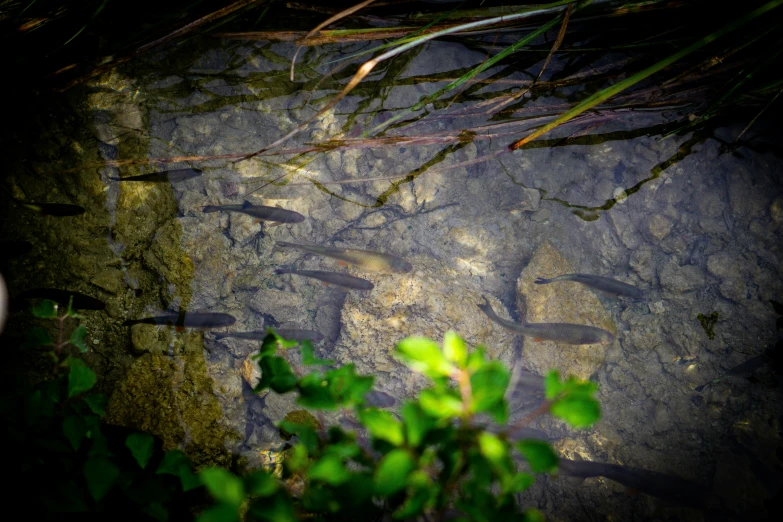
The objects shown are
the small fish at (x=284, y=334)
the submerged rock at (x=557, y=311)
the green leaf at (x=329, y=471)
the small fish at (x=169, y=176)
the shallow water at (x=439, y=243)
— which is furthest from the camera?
the submerged rock at (x=557, y=311)

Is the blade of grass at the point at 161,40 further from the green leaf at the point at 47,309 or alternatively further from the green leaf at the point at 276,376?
the green leaf at the point at 276,376

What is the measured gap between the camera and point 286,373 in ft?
4.41

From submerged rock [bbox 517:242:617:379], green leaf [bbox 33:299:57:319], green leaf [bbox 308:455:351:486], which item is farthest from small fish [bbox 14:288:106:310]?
submerged rock [bbox 517:242:617:379]

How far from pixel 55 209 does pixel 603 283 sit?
4.78 m

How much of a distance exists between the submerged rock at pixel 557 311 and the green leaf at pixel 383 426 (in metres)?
2.85

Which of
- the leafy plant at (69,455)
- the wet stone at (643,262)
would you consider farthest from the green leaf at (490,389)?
the wet stone at (643,262)

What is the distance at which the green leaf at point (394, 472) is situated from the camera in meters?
0.92

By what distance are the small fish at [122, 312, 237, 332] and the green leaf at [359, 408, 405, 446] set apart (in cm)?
243

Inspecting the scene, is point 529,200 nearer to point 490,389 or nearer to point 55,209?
point 490,389

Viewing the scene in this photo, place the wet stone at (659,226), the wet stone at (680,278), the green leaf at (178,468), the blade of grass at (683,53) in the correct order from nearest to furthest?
the green leaf at (178,468) < the blade of grass at (683,53) < the wet stone at (680,278) < the wet stone at (659,226)

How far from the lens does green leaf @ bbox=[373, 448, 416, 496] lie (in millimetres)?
918

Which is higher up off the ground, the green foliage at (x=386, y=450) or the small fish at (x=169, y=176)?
the small fish at (x=169, y=176)

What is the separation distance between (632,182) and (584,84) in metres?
1.13

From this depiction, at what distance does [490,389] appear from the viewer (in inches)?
37.7
